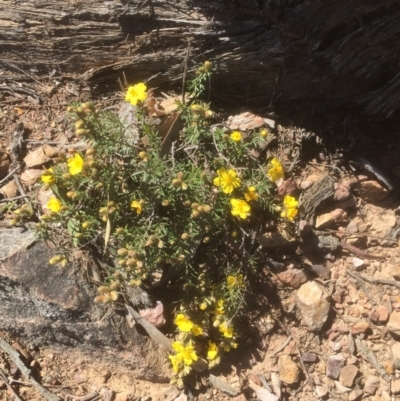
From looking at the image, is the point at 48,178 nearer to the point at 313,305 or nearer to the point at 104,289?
the point at 104,289

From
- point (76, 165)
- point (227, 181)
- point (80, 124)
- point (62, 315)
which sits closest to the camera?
point (80, 124)

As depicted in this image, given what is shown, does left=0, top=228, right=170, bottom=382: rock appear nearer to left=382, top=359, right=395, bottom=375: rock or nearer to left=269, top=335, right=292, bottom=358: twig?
left=269, top=335, right=292, bottom=358: twig

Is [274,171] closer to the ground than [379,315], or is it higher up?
higher up

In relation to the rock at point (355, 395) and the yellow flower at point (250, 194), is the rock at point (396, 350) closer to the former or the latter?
the rock at point (355, 395)

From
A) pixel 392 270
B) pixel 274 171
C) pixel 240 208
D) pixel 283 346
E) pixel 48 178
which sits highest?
pixel 48 178

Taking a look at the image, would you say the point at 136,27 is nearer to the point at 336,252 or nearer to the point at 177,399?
the point at 336,252

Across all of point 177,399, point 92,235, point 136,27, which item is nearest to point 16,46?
point 136,27

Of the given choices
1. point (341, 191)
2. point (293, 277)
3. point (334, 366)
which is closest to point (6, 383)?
point (293, 277)

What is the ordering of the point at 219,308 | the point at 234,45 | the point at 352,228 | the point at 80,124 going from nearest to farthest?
the point at 80,124, the point at 234,45, the point at 219,308, the point at 352,228
